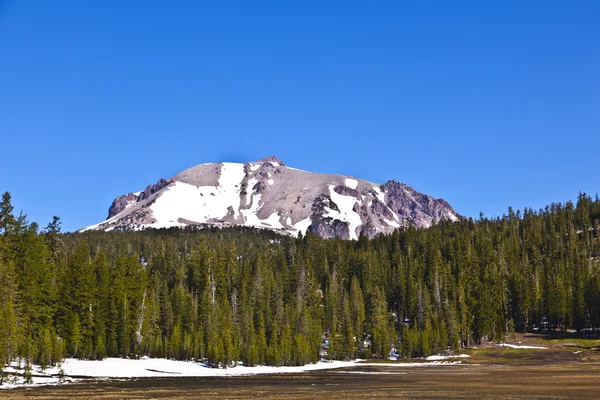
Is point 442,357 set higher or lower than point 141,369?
lower

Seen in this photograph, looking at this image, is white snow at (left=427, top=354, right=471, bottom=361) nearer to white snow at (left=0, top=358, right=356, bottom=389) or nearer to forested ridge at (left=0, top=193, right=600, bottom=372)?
forested ridge at (left=0, top=193, right=600, bottom=372)

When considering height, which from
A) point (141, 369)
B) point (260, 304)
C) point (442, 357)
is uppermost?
point (260, 304)

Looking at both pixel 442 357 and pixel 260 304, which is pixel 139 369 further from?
pixel 442 357

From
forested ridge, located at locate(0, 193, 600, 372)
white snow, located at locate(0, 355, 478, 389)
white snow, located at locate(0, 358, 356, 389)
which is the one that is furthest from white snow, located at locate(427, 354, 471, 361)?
white snow, located at locate(0, 358, 356, 389)

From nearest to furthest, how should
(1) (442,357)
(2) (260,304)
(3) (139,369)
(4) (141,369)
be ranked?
(3) (139,369) → (4) (141,369) → (1) (442,357) → (2) (260,304)

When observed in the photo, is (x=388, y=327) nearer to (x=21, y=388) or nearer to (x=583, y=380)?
(x=583, y=380)

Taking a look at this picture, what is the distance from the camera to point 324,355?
417ft

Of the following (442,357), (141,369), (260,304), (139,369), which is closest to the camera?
(139,369)

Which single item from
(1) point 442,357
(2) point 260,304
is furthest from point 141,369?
(1) point 442,357

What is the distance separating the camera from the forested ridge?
94688 mm

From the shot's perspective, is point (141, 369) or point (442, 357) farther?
point (442, 357)

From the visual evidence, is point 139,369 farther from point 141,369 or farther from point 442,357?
point 442,357

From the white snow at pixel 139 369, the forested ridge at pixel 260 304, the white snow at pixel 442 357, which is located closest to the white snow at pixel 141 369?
the white snow at pixel 139 369

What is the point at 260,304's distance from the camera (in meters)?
135
